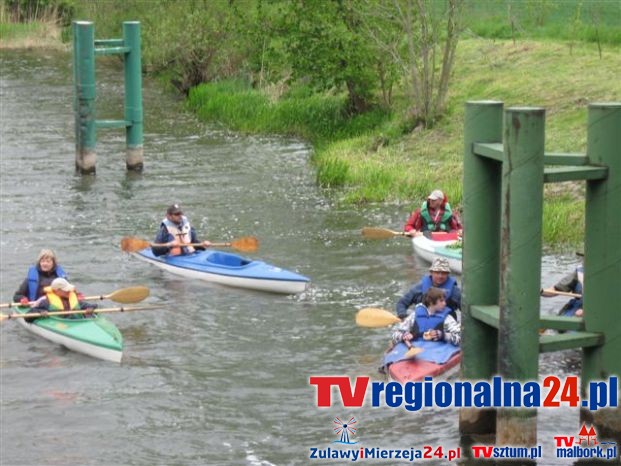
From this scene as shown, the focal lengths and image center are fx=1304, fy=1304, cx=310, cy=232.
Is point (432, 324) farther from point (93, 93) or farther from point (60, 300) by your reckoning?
point (93, 93)

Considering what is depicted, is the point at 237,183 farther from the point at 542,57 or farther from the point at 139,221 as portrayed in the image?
the point at 542,57

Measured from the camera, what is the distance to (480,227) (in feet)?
31.8

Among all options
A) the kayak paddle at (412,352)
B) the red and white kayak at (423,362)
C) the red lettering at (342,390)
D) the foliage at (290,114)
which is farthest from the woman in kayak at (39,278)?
the foliage at (290,114)

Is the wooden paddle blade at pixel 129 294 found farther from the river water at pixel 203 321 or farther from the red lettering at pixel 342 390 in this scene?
the red lettering at pixel 342 390

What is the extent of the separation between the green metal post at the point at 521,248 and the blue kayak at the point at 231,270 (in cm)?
646

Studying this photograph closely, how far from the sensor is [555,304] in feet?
49.3

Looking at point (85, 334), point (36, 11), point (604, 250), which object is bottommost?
point (85, 334)

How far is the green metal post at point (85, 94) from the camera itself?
894 inches

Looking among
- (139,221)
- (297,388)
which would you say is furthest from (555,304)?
(139,221)

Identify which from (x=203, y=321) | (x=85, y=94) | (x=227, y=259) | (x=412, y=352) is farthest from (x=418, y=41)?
(x=412, y=352)

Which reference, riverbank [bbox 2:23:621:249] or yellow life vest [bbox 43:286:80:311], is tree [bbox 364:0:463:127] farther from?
yellow life vest [bbox 43:286:80:311]

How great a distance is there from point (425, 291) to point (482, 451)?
3.03 metres

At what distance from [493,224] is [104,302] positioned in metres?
7.09

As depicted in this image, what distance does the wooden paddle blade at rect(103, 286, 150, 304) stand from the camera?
1446 centimetres
